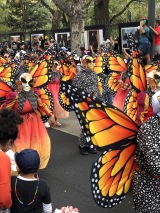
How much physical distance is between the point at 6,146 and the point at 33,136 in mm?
2403

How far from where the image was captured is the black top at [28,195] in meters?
2.88

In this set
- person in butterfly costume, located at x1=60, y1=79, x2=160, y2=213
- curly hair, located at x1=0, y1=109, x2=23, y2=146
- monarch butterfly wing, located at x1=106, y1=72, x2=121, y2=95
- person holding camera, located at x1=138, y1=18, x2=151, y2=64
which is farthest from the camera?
person holding camera, located at x1=138, y1=18, x2=151, y2=64

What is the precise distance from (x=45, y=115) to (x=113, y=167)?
110 inches

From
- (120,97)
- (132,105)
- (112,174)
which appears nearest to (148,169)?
(112,174)

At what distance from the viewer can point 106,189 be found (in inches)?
128

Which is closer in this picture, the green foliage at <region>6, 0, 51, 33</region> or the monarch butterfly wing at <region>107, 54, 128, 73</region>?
the monarch butterfly wing at <region>107, 54, 128, 73</region>

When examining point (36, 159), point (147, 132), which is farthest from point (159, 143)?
point (36, 159)

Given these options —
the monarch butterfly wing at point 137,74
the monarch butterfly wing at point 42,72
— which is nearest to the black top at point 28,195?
the monarch butterfly wing at point 137,74

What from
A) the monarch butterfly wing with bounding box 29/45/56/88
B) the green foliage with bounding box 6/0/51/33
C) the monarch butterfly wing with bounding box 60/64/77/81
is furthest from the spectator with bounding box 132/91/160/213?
the green foliage with bounding box 6/0/51/33

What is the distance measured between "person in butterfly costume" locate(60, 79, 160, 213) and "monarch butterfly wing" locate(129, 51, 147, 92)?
1.48m

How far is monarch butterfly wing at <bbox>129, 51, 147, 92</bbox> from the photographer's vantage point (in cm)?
454

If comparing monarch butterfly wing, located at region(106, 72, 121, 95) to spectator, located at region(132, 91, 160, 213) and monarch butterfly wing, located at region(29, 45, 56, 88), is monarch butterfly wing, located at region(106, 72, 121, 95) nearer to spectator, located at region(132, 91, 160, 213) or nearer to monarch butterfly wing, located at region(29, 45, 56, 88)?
monarch butterfly wing, located at region(29, 45, 56, 88)

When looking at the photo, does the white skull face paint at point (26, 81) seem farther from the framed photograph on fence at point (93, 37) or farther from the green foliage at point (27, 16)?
the green foliage at point (27, 16)

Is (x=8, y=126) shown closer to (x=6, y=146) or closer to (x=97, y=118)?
(x=6, y=146)
